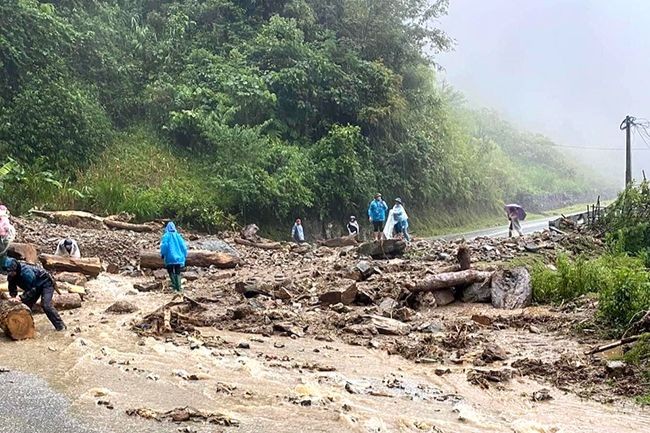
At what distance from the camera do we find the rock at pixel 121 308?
964 cm

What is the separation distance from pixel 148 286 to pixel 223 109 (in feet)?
43.5

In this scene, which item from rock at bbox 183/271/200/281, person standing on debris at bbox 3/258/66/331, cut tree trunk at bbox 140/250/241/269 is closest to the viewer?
person standing on debris at bbox 3/258/66/331

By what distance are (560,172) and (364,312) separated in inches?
2363

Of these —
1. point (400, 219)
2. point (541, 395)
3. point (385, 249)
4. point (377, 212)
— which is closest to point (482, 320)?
point (541, 395)

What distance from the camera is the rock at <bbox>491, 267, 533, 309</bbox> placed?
35.3ft

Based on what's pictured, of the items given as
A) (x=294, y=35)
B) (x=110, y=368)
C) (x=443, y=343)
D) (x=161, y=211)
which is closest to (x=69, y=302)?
(x=110, y=368)

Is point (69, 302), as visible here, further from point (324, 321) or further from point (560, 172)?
point (560, 172)

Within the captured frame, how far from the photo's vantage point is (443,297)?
11.3m

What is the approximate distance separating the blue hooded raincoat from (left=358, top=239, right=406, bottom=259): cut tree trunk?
5.90 m

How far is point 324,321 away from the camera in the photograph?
950cm

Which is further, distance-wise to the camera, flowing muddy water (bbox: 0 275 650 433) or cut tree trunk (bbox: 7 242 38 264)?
cut tree trunk (bbox: 7 242 38 264)

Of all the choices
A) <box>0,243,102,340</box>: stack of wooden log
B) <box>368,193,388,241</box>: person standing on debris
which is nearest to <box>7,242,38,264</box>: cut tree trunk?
<box>0,243,102,340</box>: stack of wooden log

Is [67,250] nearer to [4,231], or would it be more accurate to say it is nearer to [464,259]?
[4,231]

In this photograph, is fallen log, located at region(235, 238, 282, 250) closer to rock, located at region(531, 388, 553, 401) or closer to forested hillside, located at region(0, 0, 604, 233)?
forested hillside, located at region(0, 0, 604, 233)
